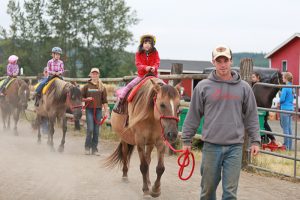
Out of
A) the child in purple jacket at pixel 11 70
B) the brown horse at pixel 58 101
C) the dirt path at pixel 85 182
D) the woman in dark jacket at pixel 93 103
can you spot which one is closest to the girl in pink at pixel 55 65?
the brown horse at pixel 58 101

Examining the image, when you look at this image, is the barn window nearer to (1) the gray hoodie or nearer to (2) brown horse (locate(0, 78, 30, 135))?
(2) brown horse (locate(0, 78, 30, 135))

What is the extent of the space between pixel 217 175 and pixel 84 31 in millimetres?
56340

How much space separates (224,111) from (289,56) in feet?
96.2

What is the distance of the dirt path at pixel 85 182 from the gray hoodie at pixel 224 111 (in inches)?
93.6

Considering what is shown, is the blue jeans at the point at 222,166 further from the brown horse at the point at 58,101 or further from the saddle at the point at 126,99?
the brown horse at the point at 58,101

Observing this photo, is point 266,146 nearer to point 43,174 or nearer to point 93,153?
point 93,153

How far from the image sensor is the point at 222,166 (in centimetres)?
492

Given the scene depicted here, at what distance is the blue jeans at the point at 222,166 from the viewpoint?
187 inches

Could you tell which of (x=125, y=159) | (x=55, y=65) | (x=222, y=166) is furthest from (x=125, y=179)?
(x=55, y=65)

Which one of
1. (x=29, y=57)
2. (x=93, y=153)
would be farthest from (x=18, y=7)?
(x=93, y=153)

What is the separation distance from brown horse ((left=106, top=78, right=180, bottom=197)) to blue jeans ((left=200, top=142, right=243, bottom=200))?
1.20 meters

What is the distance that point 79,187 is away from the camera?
7.47m

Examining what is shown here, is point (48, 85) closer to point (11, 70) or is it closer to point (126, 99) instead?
point (11, 70)

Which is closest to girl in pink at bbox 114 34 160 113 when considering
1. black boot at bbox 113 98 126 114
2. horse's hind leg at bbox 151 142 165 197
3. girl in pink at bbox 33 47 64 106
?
black boot at bbox 113 98 126 114
